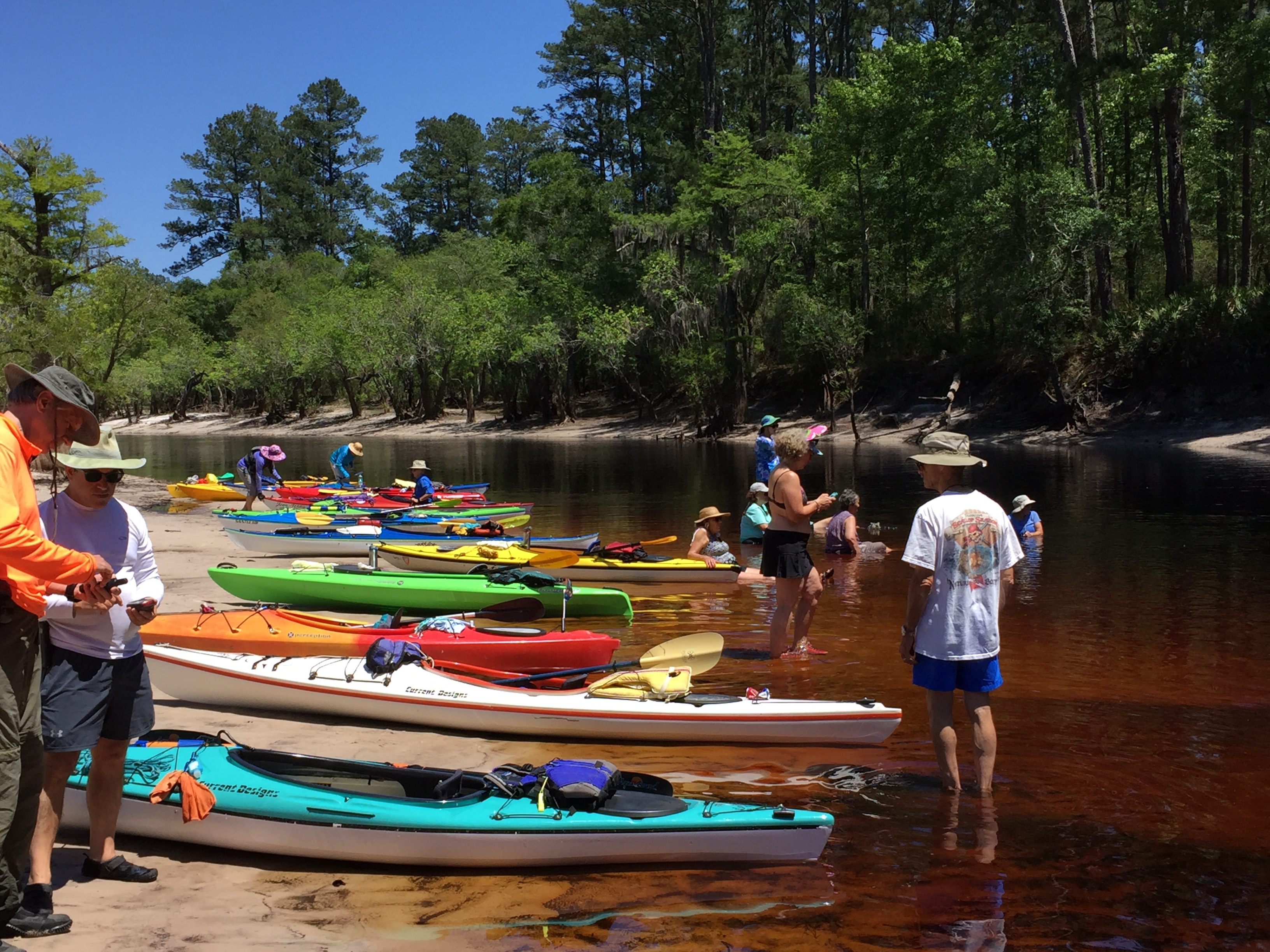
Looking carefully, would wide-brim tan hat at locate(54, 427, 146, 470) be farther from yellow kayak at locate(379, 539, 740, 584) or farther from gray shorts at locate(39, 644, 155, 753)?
yellow kayak at locate(379, 539, 740, 584)

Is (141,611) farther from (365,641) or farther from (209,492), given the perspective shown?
(209,492)

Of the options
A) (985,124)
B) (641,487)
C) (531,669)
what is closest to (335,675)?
(531,669)

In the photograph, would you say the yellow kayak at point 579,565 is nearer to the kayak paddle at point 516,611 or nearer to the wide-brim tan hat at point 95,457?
the kayak paddle at point 516,611

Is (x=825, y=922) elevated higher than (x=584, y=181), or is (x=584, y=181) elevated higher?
(x=584, y=181)

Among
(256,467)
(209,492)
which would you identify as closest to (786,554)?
(256,467)

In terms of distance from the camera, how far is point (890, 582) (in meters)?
12.6

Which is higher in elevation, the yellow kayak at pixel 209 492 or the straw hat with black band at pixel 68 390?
the straw hat with black band at pixel 68 390

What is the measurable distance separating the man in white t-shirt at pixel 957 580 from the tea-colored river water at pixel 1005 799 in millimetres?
885

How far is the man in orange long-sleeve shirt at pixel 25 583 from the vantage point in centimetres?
333

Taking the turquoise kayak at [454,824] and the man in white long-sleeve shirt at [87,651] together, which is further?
Answer: the turquoise kayak at [454,824]

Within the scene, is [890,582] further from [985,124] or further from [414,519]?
[985,124]

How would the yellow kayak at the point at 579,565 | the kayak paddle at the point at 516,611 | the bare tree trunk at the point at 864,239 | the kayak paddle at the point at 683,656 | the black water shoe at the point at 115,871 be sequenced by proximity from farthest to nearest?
the bare tree trunk at the point at 864,239 < the yellow kayak at the point at 579,565 < the kayak paddle at the point at 516,611 < the kayak paddle at the point at 683,656 < the black water shoe at the point at 115,871

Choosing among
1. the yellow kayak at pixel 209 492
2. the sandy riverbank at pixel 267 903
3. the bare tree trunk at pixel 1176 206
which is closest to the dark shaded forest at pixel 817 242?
the bare tree trunk at pixel 1176 206

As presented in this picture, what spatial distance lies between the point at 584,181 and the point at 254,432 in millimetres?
26932
